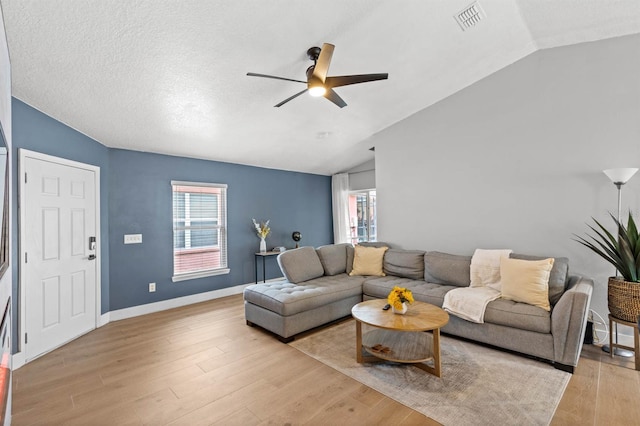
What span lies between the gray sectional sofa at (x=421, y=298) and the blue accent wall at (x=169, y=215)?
1655 millimetres

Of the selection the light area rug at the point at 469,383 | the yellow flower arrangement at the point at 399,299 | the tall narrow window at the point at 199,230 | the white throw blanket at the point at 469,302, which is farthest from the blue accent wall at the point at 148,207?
the white throw blanket at the point at 469,302

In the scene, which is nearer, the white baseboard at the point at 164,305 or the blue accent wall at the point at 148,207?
the blue accent wall at the point at 148,207

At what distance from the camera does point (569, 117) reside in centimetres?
340

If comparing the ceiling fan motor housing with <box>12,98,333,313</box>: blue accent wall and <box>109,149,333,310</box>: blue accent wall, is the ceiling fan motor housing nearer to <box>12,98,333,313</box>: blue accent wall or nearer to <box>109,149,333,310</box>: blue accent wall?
<box>12,98,333,313</box>: blue accent wall

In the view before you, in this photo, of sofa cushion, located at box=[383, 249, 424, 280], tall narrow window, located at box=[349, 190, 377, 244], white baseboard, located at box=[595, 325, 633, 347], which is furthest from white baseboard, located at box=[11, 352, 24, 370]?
white baseboard, located at box=[595, 325, 633, 347]

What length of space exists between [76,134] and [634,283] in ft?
19.8

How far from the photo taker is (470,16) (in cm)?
291

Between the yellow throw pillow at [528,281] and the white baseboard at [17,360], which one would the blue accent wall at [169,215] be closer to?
the white baseboard at [17,360]

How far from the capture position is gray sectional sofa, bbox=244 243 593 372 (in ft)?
8.46

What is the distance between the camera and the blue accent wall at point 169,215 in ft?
13.6

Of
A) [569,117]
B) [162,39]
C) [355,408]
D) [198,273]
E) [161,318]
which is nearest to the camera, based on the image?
[355,408]

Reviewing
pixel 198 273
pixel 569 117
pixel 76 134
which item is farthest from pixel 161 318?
pixel 569 117

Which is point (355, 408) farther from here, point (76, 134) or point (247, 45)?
point (76, 134)

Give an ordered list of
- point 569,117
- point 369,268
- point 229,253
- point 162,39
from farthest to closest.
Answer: point 229,253, point 369,268, point 569,117, point 162,39
